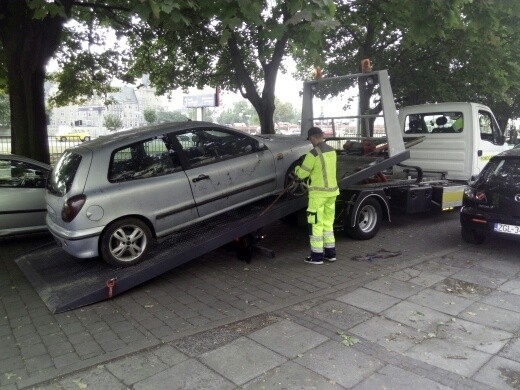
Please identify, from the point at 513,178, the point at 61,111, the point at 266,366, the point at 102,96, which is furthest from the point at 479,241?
the point at 61,111

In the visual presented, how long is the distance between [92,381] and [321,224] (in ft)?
11.2

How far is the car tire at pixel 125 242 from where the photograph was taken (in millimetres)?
4914

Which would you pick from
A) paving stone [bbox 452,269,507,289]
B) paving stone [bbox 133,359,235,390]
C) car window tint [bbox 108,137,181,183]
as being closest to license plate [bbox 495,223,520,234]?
paving stone [bbox 452,269,507,289]

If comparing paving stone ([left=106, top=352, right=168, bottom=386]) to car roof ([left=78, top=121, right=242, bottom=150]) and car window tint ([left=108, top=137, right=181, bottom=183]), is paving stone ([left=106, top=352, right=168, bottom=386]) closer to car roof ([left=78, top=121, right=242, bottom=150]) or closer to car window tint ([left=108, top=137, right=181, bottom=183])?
car window tint ([left=108, top=137, right=181, bottom=183])

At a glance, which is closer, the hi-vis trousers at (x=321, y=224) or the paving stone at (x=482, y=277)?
the paving stone at (x=482, y=277)

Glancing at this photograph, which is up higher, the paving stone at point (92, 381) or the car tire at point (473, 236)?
the car tire at point (473, 236)

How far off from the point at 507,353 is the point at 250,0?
4049mm

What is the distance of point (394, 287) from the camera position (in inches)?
197

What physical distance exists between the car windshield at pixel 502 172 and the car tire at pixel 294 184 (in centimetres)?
266

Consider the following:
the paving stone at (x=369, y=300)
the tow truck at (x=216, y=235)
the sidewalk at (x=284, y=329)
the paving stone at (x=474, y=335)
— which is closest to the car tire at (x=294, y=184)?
the tow truck at (x=216, y=235)

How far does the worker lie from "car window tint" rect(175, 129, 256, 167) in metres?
0.84

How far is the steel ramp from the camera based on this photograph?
181 inches

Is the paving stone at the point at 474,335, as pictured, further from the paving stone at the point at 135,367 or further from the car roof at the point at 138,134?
the car roof at the point at 138,134

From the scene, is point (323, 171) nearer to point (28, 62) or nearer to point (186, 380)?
point (186, 380)
